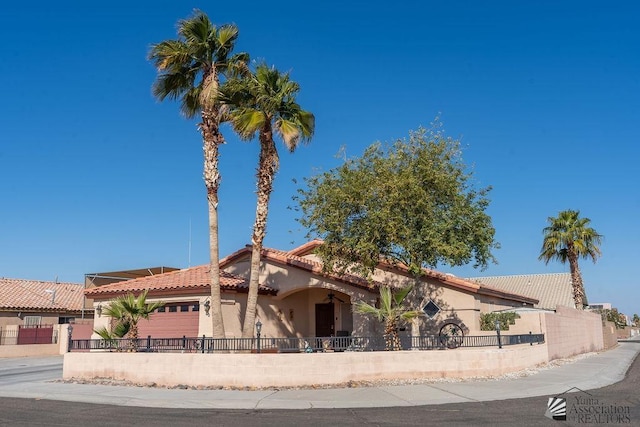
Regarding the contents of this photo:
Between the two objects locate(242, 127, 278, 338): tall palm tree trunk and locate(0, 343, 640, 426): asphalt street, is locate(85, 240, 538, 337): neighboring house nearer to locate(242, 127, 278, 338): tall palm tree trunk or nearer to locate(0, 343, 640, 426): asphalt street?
locate(242, 127, 278, 338): tall palm tree trunk

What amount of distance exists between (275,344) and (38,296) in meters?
30.4

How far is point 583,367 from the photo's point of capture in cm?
2281

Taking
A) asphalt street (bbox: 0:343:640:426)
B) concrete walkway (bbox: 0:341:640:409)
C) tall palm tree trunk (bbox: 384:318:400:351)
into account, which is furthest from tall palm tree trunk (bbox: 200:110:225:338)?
asphalt street (bbox: 0:343:640:426)

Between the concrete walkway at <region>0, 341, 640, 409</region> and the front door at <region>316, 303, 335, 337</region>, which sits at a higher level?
the front door at <region>316, 303, 335, 337</region>

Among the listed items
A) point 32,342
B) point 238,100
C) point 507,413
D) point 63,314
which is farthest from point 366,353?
point 63,314

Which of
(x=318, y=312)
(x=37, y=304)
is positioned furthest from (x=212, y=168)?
(x=37, y=304)

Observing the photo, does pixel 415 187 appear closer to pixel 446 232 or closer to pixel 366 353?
pixel 446 232

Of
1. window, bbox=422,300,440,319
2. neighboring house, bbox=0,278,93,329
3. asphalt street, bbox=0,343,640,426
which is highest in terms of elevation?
neighboring house, bbox=0,278,93,329

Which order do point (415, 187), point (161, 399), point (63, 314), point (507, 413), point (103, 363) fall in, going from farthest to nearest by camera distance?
point (63, 314)
point (415, 187)
point (103, 363)
point (161, 399)
point (507, 413)

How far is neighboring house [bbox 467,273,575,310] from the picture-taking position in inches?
2172

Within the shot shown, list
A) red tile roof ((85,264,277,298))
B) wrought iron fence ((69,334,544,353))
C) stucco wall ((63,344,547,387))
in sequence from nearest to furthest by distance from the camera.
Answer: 1. stucco wall ((63,344,547,387))
2. wrought iron fence ((69,334,544,353))
3. red tile roof ((85,264,277,298))

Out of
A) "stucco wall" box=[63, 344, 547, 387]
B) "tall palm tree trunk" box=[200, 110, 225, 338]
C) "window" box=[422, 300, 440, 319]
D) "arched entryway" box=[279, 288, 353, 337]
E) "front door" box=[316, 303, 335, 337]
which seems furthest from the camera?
"front door" box=[316, 303, 335, 337]

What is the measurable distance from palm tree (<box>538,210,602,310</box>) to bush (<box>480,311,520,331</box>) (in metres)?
17.4

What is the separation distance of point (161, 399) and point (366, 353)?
6.23 m
